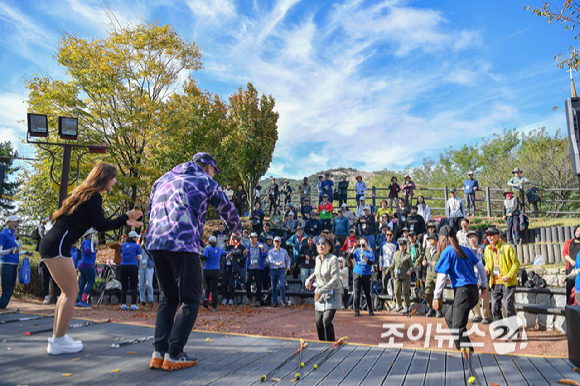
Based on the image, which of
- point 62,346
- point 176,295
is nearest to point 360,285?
point 176,295

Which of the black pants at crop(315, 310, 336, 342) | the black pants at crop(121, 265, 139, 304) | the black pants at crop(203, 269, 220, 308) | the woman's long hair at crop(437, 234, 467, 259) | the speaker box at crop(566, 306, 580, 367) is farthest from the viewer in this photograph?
the black pants at crop(203, 269, 220, 308)

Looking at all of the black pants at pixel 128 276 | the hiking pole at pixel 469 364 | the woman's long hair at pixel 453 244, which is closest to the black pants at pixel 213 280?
the black pants at pixel 128 276

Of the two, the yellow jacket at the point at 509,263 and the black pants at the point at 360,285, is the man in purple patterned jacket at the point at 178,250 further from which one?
the black pants at the point at 360,285

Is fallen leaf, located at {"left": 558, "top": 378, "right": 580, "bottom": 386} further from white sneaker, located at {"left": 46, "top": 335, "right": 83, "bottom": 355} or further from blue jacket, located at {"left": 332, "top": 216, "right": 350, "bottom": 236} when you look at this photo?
blue jacket, located at {"left": 332, "top": 216, "right": 350, "bottom": 236}

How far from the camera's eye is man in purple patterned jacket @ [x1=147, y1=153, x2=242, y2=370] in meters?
3.17

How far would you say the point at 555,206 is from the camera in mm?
24875

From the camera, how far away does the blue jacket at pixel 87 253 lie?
9773 millimetres

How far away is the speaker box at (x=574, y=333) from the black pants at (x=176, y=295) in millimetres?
3390

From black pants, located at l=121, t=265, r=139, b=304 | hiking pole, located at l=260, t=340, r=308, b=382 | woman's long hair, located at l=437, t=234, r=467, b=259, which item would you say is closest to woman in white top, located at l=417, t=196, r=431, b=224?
woman's long hair, located at l=437, t=234, r=467, b=259

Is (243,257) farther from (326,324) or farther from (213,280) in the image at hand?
(326,324)

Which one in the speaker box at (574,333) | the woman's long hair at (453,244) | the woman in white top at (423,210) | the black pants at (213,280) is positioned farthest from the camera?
the woman in white top at (423,210)

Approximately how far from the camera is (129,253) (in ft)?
34.6

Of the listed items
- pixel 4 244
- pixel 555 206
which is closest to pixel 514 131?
pixel 555 206

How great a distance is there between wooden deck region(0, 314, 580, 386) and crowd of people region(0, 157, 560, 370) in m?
0.25
